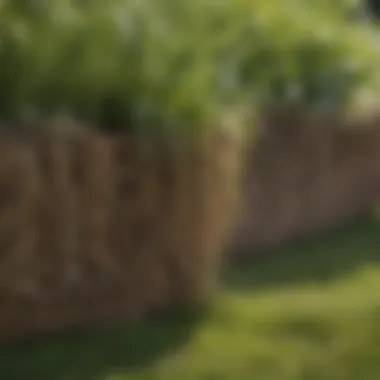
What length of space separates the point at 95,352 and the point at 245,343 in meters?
0.28

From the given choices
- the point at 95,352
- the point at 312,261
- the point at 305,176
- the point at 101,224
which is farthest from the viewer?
the point at 305,176

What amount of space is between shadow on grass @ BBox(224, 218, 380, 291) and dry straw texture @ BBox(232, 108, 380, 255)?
0.06 metres

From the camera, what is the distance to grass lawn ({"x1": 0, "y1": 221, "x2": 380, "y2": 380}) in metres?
2.19

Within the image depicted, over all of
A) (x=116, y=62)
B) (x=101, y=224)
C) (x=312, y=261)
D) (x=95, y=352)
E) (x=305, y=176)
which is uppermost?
(x=305, y=176)

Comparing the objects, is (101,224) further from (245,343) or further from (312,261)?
(312,261)

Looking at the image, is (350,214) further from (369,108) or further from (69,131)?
(69,131)

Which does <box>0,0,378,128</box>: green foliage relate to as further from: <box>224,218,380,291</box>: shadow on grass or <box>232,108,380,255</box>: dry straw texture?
<box>232,108,380,255</box>: dry straw texture

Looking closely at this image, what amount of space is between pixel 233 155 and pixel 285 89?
768 mm

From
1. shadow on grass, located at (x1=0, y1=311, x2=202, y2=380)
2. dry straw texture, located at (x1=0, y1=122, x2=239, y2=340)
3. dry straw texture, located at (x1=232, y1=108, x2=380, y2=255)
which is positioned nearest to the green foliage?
dry straw texture, located at (x1=0, y1=122, x2=239, y2=340)

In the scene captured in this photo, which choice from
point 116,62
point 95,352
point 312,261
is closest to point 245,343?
point 95,352

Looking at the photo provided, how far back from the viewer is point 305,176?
3.43 meters

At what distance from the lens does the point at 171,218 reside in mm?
2461

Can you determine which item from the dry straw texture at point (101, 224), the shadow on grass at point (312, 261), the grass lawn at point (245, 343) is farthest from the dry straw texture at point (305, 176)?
the dry straw texture at point (101, 224)

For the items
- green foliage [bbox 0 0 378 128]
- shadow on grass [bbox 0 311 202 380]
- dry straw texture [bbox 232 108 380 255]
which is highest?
dry straw texture [bbox 232 108 380 255]
